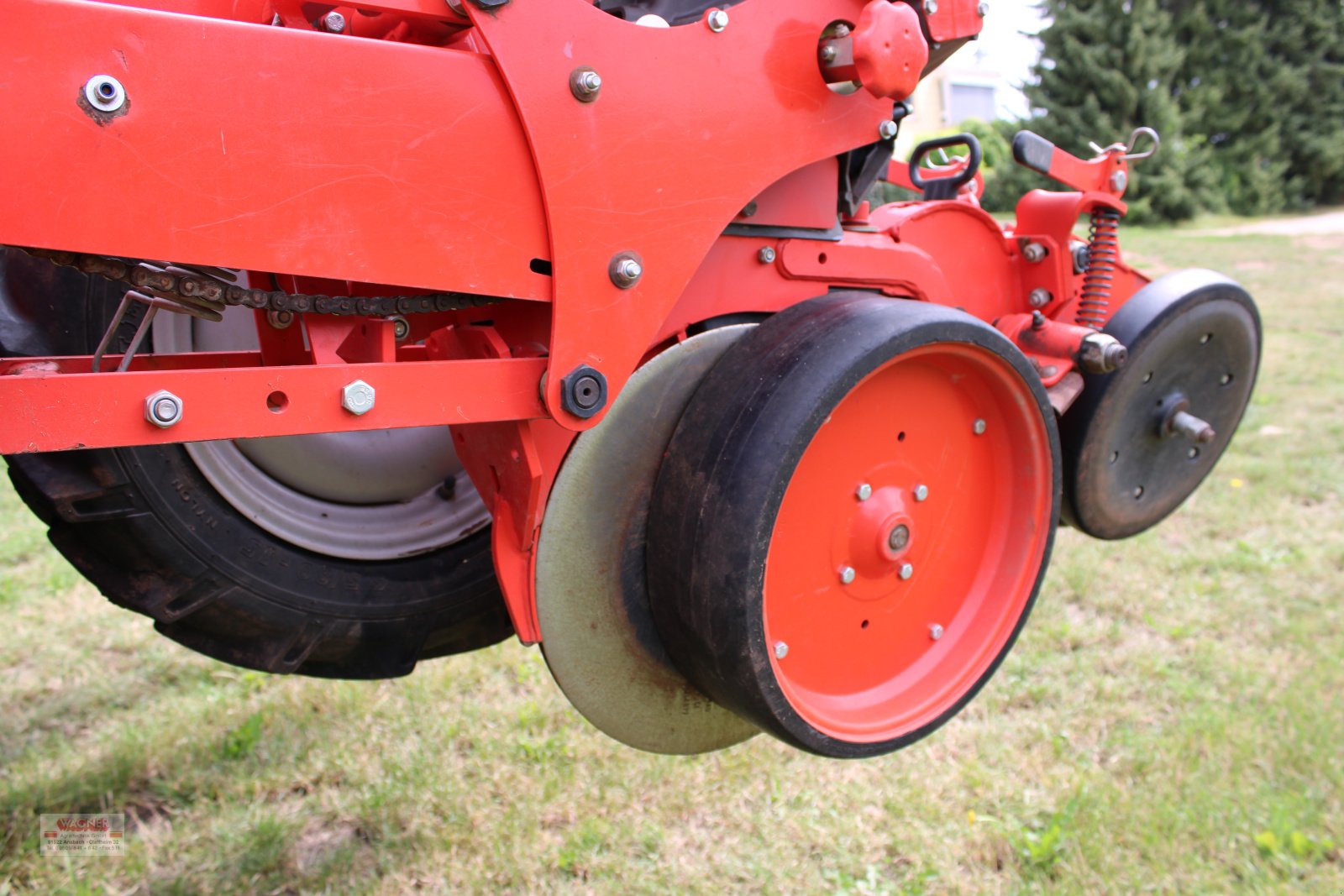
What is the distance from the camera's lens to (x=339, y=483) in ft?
7.12

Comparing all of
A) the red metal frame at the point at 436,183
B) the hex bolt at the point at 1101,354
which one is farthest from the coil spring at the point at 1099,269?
the red metal frame at the point at 436,183

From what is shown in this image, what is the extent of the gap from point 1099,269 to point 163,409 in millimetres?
2172

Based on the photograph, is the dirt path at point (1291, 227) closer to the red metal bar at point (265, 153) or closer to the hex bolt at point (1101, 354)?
the hex bolt at point (1101, 354)

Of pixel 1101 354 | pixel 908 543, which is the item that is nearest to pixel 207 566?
pixel 908 543

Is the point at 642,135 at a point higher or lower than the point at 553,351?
higher

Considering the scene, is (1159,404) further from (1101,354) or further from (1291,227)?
(1291,227)

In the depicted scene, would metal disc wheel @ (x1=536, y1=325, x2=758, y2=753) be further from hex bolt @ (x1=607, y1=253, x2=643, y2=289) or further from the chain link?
the chain link

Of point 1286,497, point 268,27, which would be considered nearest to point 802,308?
point 268,27

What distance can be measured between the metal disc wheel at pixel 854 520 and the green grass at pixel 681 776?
1.79 feet

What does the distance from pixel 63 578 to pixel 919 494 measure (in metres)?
3.15

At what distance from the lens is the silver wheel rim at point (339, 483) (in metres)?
1.98

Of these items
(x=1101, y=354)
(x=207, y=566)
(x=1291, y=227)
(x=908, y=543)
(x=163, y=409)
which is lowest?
(x=1291, y=227)

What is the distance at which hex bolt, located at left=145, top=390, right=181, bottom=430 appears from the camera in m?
1.23

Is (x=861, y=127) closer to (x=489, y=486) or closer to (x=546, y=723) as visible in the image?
(x=489, y=486)
